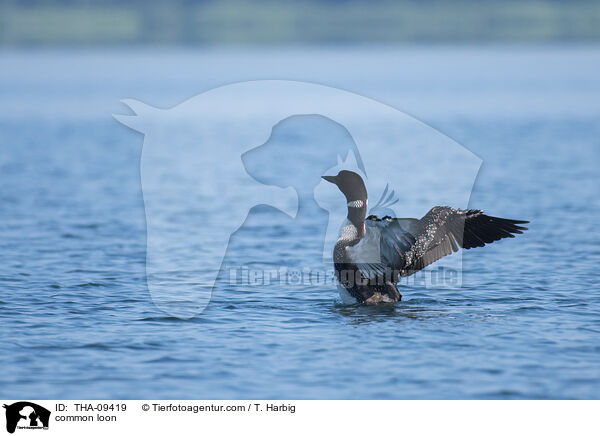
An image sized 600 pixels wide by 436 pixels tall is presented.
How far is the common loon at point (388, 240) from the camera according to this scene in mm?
14273

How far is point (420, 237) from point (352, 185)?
4.44ft

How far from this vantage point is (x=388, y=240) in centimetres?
1438

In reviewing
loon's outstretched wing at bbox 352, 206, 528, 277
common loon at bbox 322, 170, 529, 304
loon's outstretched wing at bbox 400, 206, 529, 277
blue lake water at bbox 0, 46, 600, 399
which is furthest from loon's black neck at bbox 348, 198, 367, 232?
blue lake water at bbox 0, 46, 600, 399

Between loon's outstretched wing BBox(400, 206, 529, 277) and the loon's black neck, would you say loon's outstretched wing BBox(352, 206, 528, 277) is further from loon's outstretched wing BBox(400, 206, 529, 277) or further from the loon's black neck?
the loon's black neck

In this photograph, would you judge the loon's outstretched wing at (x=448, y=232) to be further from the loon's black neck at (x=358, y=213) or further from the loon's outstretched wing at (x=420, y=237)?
the loon's black neck at (x=358, y=213)

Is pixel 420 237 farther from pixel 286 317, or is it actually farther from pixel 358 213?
pixel 286 317

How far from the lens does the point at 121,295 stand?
625 inches

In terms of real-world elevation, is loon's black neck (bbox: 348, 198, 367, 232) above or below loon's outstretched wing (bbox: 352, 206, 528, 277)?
above

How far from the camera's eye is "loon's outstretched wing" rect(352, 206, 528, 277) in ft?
46.9

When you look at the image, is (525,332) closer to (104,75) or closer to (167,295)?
(167,295)

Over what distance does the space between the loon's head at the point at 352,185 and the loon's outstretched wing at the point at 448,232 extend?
3.36 ft

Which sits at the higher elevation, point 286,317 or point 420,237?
point 420,237

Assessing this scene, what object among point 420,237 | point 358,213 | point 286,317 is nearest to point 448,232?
point 420,237
